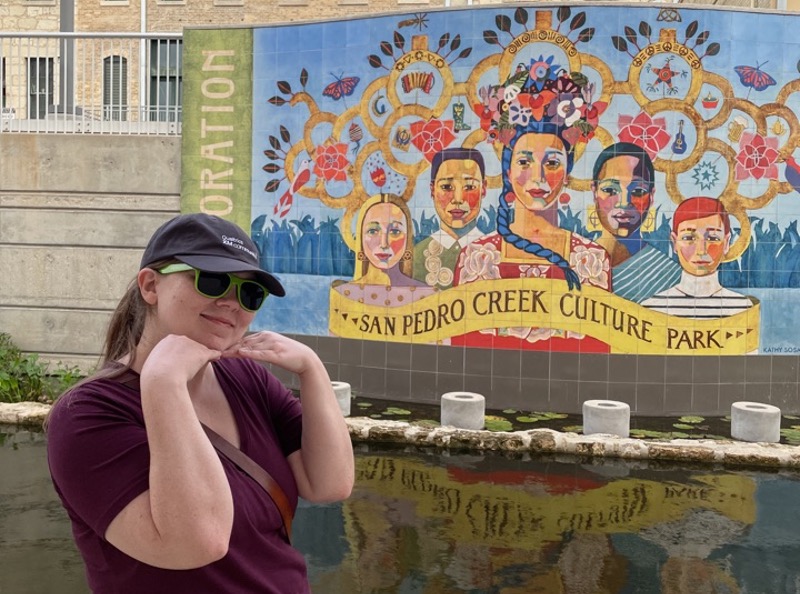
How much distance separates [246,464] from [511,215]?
27.2ft

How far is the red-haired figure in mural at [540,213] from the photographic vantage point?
9617 mm

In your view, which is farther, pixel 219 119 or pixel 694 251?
pixel 219 119

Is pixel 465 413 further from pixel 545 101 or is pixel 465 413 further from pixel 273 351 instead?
pixel 273 351

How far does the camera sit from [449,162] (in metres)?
9.98

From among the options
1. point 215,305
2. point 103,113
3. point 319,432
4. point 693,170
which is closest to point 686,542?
point 319,432

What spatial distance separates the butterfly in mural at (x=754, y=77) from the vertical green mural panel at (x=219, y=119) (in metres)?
6.44

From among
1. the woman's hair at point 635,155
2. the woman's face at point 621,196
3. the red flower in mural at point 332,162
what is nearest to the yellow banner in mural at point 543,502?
the woman's face at point 621,196

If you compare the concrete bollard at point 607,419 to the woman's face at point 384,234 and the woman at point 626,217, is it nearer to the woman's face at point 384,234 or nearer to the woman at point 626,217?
the woman at point 626,217

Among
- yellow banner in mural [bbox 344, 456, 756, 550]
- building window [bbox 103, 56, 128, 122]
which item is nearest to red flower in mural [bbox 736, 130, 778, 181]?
yellow banner in mural [bbox 344, 456, 756, 550]

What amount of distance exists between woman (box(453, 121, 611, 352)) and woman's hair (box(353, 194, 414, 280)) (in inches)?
37.1

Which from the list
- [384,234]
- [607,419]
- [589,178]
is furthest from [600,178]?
[607,419]

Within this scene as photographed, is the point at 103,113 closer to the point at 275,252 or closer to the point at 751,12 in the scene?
the point at 275,252

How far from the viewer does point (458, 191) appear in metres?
9.95

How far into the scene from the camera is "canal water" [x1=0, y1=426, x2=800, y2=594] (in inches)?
189
